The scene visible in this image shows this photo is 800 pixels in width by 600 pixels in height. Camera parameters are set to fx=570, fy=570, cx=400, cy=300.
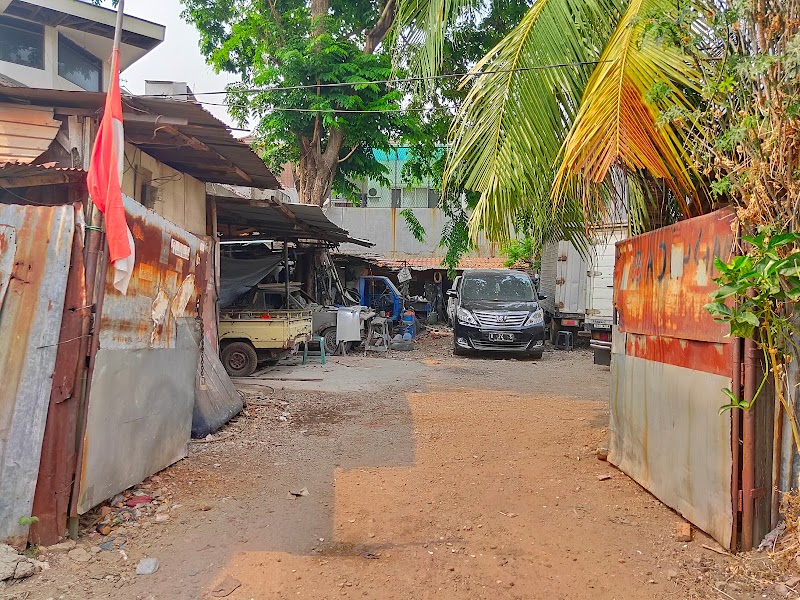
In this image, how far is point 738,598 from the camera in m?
2.96

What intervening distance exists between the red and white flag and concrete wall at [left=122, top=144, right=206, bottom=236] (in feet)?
9.74

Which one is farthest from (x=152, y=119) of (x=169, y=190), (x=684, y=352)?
(x=684, y=352)

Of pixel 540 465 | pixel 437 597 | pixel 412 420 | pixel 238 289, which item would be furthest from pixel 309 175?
pixel 437 597

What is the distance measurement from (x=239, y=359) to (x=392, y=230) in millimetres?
18344

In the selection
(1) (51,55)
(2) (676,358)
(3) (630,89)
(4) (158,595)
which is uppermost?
(1) (51,55)

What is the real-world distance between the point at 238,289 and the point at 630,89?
28.4ft

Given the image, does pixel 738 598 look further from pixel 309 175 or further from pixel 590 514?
pixel 309 175

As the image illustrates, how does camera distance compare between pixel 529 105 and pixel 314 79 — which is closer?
pixel 529 105

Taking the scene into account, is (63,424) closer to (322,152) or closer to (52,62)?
(52,62)

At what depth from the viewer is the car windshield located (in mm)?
14156

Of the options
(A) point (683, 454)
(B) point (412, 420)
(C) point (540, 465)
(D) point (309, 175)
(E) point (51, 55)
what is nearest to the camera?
(A) point (683, 454)

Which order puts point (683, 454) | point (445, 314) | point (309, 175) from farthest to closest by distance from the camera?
point (445, 314)
point (309, 175)
point (683, 454)

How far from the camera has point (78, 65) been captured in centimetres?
1143

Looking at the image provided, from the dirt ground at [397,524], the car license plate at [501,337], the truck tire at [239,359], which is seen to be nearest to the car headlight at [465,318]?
the car license plate at [501,337]
